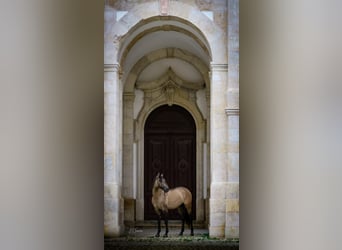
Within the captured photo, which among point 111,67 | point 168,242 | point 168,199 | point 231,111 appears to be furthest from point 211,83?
point 168,242

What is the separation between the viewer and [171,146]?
52.7 ft

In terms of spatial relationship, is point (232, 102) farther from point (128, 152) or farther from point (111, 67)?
point (128, 152)

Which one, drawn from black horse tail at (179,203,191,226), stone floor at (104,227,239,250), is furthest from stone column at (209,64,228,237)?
black horse tail at (179,203,191,226)

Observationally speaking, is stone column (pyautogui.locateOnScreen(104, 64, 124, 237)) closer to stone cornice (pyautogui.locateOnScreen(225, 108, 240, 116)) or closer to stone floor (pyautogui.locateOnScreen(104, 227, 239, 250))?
stone floor (pyautogui.locateOnScreen(104, 227, 239, 250))

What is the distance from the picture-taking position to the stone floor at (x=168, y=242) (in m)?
10.9

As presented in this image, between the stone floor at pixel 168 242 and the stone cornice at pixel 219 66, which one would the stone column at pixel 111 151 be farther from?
the stone cornice at pixel 219 66

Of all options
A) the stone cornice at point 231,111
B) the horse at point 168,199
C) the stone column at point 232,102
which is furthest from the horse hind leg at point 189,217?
the stone cornice at point 231,111

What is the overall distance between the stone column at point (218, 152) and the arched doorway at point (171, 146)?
4.13 metres
